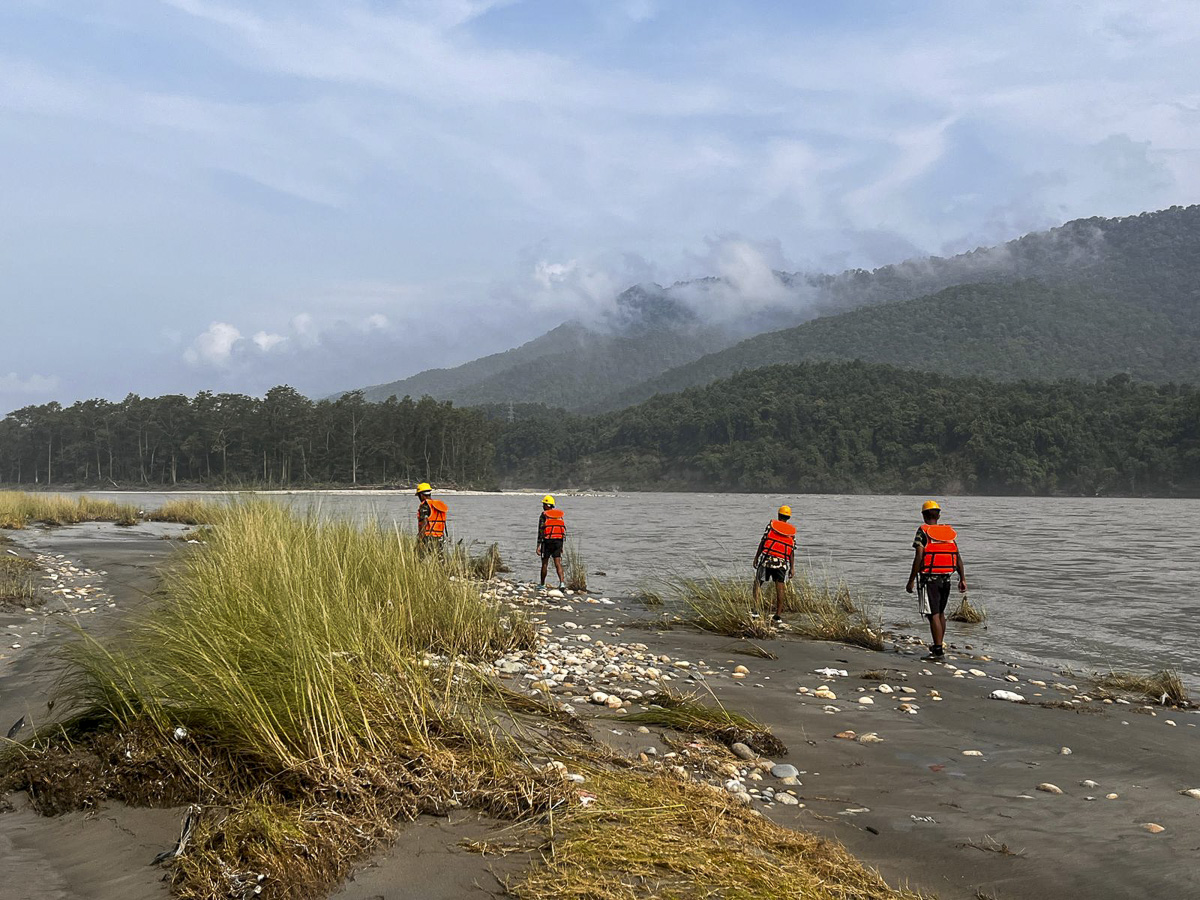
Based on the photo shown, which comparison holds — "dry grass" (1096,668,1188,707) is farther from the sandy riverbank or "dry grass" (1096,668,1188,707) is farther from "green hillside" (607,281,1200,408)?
Answer: "green hillside" (607,281,1200,408)

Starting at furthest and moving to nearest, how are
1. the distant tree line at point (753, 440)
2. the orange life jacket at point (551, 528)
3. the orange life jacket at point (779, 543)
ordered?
the distant tree line at point (753, 440) → the orange life jacket at point (551, 528) → the orange life jacket at point (779, 543)

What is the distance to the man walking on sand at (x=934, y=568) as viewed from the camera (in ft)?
36.4

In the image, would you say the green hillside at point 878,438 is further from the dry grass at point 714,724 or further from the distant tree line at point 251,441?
the dry grass at point 714,724

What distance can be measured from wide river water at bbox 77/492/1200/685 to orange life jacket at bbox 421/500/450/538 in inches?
26.4

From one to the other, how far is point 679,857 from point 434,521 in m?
11.6

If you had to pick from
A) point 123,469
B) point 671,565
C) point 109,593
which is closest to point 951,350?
point 123,469

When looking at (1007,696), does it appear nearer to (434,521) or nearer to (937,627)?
(937,627)

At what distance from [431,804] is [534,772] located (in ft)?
1.81

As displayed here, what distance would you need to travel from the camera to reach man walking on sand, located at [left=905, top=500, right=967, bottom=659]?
11086 millimetres

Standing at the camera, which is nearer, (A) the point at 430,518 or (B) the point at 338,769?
(B) the point at 338,769

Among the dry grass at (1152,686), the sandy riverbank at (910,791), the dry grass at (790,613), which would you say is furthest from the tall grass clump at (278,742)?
the dry grass at (1152,686)

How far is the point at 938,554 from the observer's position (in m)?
11.5

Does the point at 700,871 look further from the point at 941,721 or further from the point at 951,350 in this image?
the point at 951,350

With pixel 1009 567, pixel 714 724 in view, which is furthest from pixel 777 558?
pixel 1009 567
